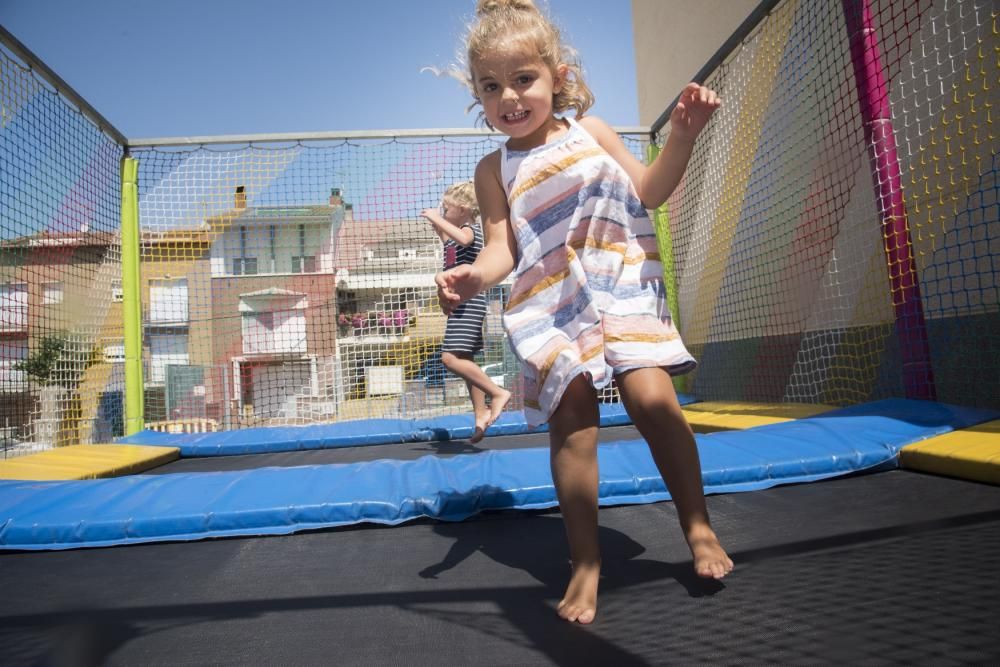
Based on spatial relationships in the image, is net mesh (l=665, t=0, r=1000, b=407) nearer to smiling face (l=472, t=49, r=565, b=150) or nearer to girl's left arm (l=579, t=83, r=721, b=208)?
Answer: girl's left arm (l=579, t=83, r=721, b=208)

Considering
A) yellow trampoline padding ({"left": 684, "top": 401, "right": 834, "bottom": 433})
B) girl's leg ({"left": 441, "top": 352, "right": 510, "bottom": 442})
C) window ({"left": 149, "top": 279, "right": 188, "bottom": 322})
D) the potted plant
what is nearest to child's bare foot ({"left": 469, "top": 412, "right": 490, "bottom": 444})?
girl's leg ({"left": 441, "top": 352, "right": 510, "bottom": 442})

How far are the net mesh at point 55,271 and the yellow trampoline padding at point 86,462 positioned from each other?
1.46ft

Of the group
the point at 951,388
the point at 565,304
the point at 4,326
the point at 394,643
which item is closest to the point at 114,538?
the point at 394,643

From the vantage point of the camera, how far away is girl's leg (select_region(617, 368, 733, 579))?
1.00m

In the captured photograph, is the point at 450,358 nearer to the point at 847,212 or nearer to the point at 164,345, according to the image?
the point at 847,212

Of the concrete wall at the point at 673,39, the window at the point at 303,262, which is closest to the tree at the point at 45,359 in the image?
the window at the point at 303,262

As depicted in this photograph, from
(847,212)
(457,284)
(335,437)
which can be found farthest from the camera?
(335,437)

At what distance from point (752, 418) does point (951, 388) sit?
778 millimetres

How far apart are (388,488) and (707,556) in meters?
0.83

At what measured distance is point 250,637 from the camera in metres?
0.84

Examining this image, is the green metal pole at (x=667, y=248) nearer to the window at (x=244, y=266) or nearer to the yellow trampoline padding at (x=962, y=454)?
the yellow trampoline padding at (x=962, y=454)

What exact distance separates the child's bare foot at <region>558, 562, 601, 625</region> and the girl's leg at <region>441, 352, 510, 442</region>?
4.98 feet

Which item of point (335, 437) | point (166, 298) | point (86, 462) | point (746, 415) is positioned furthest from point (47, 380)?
point (746, 415)

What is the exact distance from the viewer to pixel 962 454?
4.67 ft
